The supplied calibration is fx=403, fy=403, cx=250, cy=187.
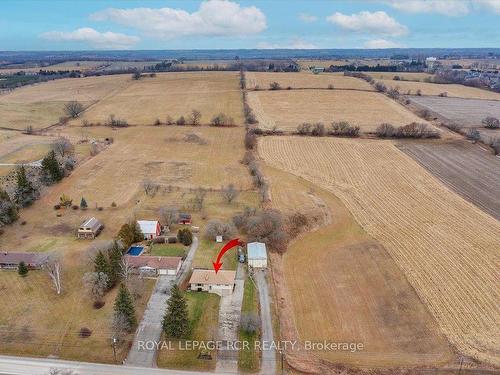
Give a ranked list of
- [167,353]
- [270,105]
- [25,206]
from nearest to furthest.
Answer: [167,353] → [25,206] → [270,105]

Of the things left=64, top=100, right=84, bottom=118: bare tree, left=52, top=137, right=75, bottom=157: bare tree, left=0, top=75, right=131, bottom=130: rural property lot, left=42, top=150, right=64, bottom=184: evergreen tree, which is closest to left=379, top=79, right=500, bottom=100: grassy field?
left=64, top=100, right=84, bottom=118: bare tree

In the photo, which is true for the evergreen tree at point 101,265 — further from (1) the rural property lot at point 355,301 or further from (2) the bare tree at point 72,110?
(2) the bare tree at point 72,110

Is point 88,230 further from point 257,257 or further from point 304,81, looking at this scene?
point 304,81

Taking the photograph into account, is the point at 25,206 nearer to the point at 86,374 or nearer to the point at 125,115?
the point at 86,374

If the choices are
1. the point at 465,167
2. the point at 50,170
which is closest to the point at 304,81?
the point at 465,167

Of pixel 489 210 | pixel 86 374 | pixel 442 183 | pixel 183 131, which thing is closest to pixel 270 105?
pixel 183 131

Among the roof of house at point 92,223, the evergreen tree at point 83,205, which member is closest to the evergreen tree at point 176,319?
the roof of house at point 92,223

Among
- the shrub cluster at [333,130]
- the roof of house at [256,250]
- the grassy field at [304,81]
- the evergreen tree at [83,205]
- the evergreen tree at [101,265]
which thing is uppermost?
the grassy field at [304,81]
